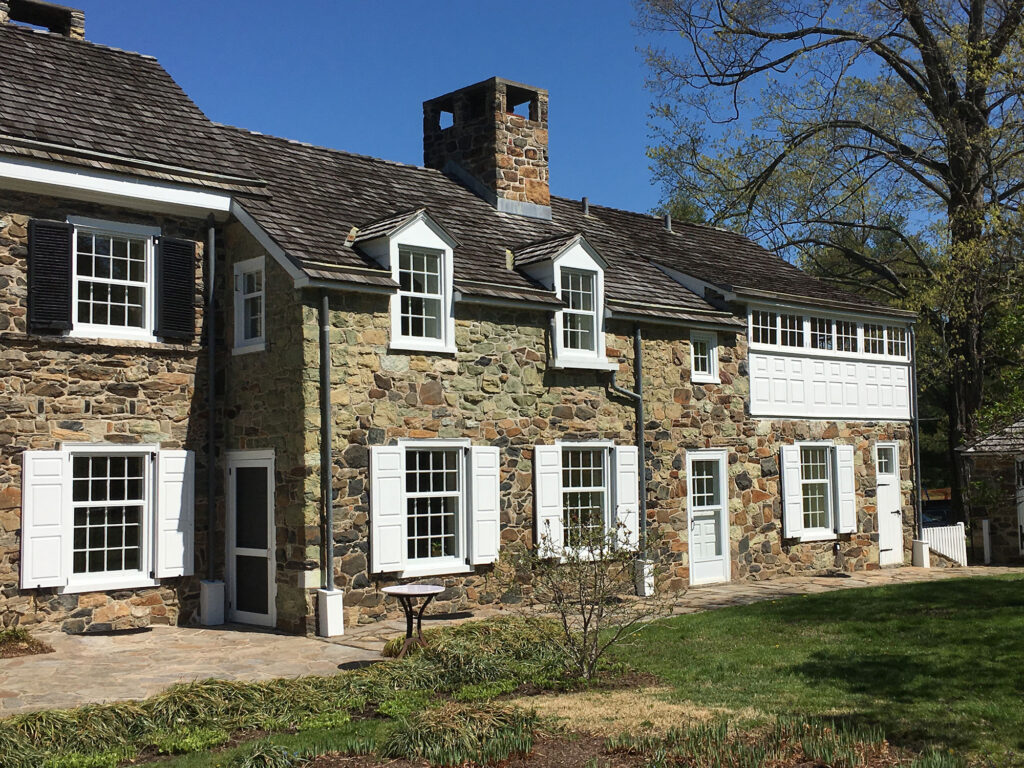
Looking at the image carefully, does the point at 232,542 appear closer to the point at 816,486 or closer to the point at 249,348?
the point at 249,348

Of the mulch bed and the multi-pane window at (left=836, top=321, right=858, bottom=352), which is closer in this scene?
the mulch bed

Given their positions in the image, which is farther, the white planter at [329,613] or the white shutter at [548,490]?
the white shutter at [548,490]

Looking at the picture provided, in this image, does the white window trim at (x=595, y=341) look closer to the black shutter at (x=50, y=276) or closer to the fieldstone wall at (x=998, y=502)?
the black shutter at (x=50, y=276)

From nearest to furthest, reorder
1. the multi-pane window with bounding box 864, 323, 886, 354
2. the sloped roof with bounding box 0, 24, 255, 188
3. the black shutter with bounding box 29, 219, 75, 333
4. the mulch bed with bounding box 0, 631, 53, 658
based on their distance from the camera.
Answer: the mulch bed with bounding box 0, 631, 53, 658 < the black shutter with bounding box 29, 219, 75, 333 < the sloped roof with bounding box 0, 24, 255, 188 < the multi-pane window with bounding box 864, 323, 886, 354

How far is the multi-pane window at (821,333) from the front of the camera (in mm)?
20688

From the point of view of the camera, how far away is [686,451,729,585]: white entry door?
58.4ft

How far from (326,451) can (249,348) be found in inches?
78.1

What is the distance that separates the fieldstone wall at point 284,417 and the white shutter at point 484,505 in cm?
238

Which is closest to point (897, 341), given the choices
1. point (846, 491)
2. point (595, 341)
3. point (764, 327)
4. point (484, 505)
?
point (846, 491)

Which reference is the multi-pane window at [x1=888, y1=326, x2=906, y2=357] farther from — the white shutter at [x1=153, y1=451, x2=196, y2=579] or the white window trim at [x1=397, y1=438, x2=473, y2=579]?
the white shutter at [x1=153, y1=451, x2=196, y2=579]

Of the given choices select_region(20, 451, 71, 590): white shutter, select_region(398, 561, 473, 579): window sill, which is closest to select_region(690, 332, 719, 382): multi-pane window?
select_region(398, 561, 473, 579): window sill

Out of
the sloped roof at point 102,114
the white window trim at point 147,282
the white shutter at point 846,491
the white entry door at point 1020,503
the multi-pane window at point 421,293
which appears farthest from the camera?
the white entry door at point 1020,503

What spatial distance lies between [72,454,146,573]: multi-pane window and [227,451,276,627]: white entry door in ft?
3.91

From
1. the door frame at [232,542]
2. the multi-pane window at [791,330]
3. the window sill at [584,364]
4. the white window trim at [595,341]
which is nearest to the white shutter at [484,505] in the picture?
the window sill at [584,364]
